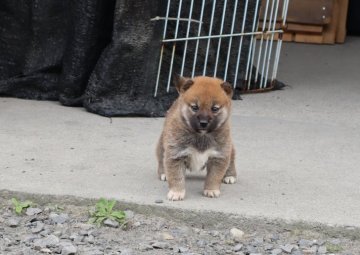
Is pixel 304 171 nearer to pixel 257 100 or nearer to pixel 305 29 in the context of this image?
pixel 257 100

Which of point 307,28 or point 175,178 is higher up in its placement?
point 307,28

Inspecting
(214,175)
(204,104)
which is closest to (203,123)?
(204,104)

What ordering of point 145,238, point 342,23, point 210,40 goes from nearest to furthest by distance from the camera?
point 145,238 < point 210,40 < point 342,23

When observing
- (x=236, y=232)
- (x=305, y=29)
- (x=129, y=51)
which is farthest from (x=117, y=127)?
(x=305, y=29)

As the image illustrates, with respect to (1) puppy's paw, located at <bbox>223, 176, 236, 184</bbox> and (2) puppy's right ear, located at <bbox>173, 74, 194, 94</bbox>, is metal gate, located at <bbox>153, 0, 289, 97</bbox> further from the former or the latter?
(2) puppy's right ear, located at <bbox>173, 74, 194, 94</bbox>

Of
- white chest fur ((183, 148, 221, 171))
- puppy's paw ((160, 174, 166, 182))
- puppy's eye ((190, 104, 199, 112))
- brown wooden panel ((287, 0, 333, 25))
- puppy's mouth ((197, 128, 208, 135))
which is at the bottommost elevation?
puppy's paw ((160, 174, 166, 182))

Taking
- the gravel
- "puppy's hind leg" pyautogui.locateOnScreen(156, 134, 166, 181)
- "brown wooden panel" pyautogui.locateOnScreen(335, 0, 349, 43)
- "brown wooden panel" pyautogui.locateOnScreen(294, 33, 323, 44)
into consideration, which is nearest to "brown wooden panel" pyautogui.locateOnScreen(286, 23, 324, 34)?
"brown wooden panel" pyautogui.locateOnScreen(294, 33, 323, 44)

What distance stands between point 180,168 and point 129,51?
2133 mm

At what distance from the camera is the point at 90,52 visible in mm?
7180

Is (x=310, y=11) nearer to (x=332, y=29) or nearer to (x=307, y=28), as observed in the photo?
(x=307, y=28)

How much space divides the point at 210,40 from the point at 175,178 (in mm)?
2783

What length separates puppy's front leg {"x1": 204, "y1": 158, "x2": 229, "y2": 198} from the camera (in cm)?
504

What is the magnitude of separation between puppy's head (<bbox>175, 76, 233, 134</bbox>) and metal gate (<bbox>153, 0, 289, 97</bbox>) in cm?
223

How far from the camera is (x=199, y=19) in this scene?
7.45 m
